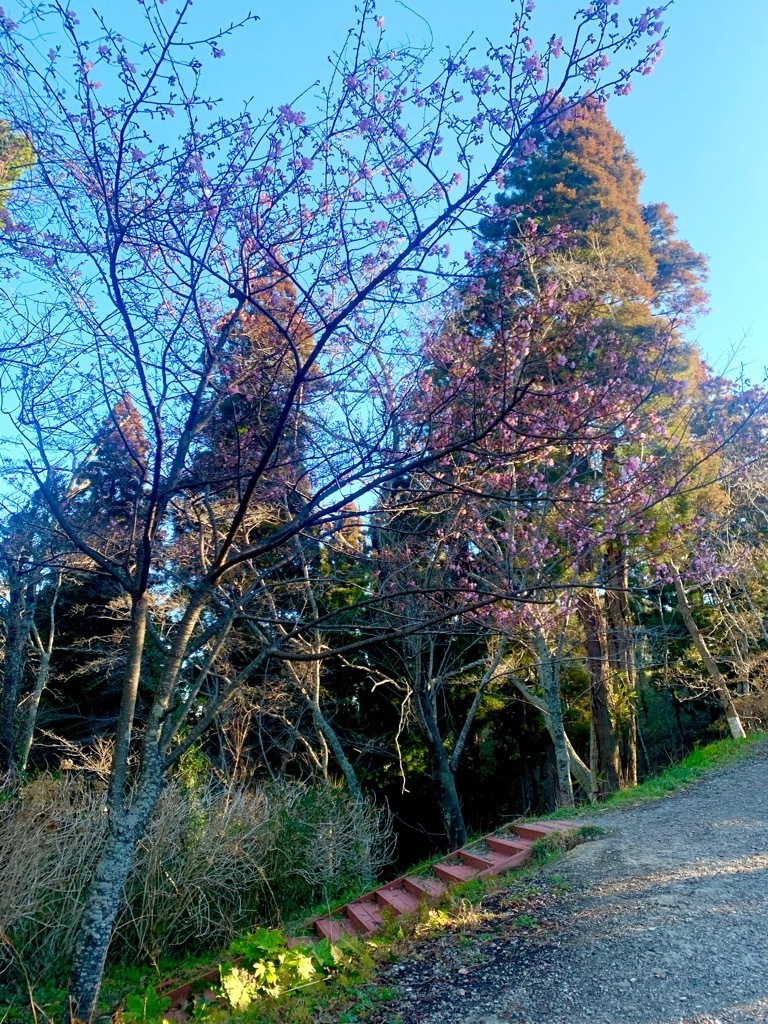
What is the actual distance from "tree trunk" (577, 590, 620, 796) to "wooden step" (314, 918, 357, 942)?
20.0 ft

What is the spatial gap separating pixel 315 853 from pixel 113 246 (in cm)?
718

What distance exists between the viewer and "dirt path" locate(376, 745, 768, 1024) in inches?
122

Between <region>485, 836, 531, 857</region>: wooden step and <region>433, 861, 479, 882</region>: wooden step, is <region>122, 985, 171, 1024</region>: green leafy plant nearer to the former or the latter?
<region>433, 861, 479, 882</region>: wooden step

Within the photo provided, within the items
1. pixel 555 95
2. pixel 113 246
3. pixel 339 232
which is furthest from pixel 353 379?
pixel 555 95

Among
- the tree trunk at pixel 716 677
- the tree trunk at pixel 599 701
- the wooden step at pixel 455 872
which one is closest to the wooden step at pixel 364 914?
the wooden step at pixel 455 872

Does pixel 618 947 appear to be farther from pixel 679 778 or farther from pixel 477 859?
pixel 679 778

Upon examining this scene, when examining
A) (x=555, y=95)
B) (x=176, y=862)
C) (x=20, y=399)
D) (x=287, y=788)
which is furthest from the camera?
(x=287, y=788)

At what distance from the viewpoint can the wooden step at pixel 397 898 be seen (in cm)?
606

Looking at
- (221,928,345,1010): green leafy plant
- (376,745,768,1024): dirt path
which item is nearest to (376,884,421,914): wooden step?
(376,745,768,1024): dirt path

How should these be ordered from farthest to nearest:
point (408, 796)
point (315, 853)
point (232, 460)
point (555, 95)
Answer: point (408, 796) < point (315, 853) < point (232, 460) < point (555, 95)

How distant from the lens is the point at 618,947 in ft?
11.9

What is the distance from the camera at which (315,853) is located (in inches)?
316

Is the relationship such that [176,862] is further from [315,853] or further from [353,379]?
[353,379]

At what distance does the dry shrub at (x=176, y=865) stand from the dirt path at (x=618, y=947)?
3339 millimetres
